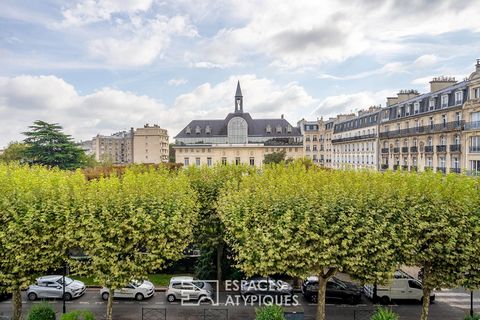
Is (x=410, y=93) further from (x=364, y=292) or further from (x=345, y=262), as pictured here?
(x=345, y=262)

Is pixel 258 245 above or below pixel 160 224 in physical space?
below

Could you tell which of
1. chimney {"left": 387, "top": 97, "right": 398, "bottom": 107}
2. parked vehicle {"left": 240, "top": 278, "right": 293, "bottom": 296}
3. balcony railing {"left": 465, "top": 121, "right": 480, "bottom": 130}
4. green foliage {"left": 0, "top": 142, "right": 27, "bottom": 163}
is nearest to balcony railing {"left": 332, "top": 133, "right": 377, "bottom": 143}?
chimney {"left": 387, "top": 97, "right": 398, "bottom": 107}

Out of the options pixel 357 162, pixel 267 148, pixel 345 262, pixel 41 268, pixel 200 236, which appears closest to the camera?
pixel 345 262

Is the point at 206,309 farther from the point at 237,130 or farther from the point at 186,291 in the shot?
the point at 237,130

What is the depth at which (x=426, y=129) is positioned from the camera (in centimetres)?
4219

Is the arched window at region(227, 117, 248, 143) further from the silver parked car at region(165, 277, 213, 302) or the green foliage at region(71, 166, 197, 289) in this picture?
the green foliage at region(71, 166, 197, 289)

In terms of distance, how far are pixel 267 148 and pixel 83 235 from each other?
64.9m

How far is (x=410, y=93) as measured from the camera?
2019 inches

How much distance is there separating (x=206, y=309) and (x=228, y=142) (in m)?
59.5

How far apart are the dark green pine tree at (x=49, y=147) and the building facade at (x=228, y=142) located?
82.3ft

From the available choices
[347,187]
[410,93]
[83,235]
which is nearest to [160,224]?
[83,235]

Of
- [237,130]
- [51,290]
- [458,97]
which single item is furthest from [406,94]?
[51,290]

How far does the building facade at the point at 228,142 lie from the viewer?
253 feet

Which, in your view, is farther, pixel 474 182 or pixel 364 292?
pixel 364 292
